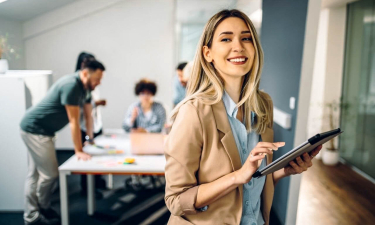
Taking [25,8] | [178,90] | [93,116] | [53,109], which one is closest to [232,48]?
[53,109]

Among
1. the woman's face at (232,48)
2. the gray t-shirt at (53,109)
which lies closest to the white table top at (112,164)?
the gray t-shirt at (53,109)

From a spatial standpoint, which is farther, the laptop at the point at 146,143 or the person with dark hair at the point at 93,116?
the person with dark hair at the point at 93,116

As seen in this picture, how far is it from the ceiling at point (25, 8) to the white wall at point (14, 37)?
0.06 m

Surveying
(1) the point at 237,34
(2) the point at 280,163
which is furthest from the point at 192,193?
(1) the point at 237,34

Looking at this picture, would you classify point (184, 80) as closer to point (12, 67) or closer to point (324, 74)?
point (12, 67)

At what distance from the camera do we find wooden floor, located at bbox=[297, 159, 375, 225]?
9.96 ft

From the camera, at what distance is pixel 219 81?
3.37 ft

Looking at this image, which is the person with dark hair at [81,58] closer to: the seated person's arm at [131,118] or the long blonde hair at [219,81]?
the seated person's arm at [131,118]

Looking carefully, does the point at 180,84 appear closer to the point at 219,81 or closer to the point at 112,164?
the point at 112,164

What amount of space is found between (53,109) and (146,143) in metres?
0.84

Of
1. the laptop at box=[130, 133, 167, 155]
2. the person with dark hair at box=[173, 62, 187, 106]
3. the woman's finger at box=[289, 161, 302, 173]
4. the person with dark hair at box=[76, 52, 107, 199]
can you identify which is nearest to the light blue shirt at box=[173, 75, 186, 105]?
the person with dark hair at box=[173, 62, 187, 106]

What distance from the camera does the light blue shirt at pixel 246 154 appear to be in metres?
1.05

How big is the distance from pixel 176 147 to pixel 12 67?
2693 millimetres

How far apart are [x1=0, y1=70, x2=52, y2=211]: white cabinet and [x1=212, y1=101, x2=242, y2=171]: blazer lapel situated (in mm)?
2472
